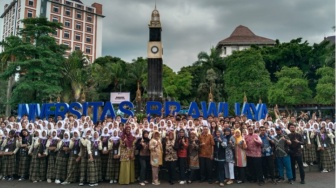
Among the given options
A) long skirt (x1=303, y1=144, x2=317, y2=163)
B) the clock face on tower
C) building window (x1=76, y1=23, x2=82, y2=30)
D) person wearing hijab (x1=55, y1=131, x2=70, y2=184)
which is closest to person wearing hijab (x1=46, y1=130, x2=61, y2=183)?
person wearing hijab (x1=55, y1=131, x2=70, y2=184)

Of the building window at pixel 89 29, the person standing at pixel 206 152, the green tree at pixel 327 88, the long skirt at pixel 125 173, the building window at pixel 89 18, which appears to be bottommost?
the long skirt at pixel 125 173

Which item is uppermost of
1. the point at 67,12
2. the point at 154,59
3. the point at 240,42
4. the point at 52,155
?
the point at 67,12

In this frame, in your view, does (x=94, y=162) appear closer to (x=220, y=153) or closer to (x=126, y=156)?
(x=126, y=156)

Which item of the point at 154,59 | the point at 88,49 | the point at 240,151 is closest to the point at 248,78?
the point at 154,59

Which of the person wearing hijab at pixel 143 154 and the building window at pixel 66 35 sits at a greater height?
the building window at pixel 66 35

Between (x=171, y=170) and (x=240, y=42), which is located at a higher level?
(x=240, y=42)

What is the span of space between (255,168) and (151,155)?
129 inches

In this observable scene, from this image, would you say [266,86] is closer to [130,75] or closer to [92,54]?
[130,75]

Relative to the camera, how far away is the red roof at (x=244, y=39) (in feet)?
204

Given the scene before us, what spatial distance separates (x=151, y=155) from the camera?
30.0ft

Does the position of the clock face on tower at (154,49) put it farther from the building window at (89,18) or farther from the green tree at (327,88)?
the building window at (89,18)

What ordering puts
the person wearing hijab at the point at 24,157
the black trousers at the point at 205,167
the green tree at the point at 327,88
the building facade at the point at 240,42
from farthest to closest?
the building facade at the point at 240,42, the green tree at the point at 327,88, the person wearing hijab at the point at 24,157, the black trousers at the point at 205,167

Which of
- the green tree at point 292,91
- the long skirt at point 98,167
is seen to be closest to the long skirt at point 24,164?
the long skirt at point 98,167

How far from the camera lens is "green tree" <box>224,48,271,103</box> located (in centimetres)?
3594
